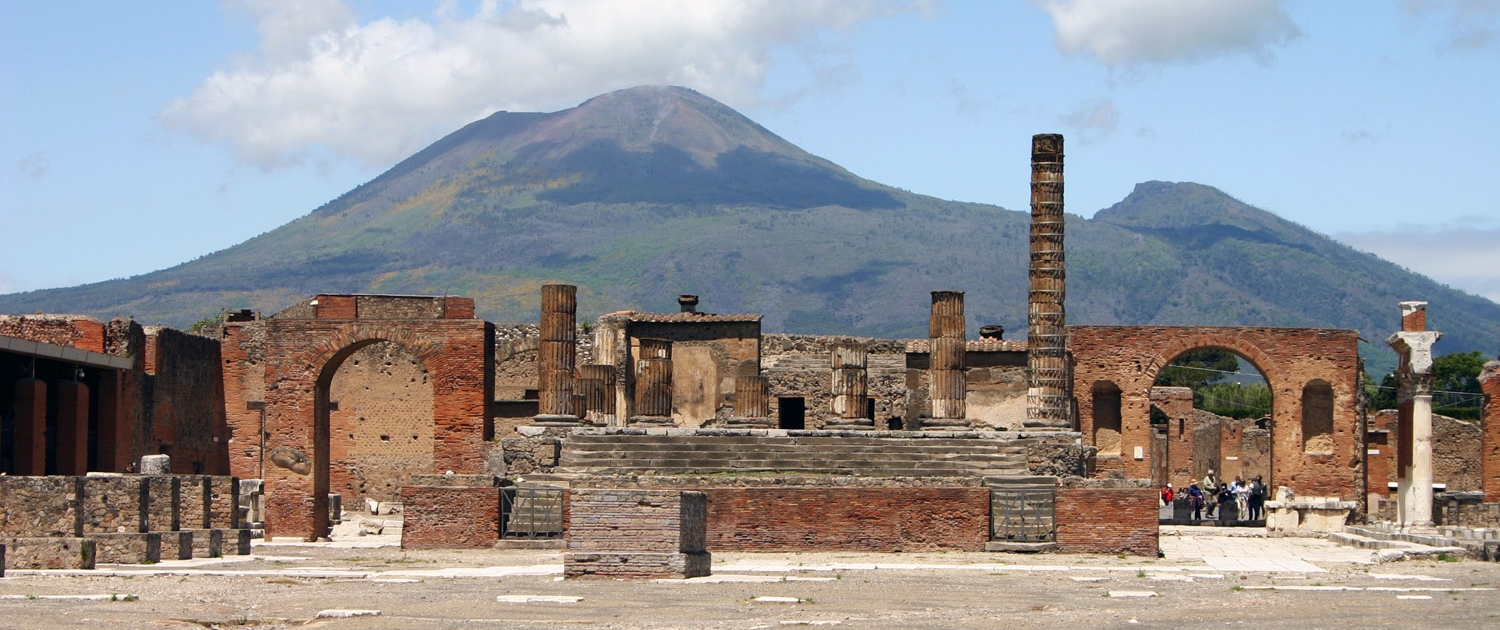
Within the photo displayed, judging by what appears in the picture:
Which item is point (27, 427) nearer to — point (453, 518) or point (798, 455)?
point (453, 518)

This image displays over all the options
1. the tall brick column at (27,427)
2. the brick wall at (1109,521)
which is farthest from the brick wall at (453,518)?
the tall brick column at (27,427)

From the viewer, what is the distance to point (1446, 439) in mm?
56188

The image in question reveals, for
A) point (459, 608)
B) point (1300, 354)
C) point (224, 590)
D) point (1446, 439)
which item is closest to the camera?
point (459, 608)

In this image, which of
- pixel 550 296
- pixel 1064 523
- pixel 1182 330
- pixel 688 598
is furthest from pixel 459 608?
pixel 1182 330

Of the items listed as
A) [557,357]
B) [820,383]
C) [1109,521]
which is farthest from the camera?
[820,383]

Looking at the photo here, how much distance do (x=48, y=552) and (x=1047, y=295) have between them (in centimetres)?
2162

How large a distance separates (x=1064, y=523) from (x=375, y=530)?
12.8 m

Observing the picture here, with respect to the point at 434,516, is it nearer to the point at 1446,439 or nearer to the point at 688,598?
the point at 688,598

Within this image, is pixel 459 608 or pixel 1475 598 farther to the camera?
pixel 1475 598

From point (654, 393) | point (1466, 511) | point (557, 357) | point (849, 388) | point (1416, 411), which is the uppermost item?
point (557, 357)

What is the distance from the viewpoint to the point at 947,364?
40094 millimetres

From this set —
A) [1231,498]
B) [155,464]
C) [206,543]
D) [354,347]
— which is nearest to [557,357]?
[354,347]

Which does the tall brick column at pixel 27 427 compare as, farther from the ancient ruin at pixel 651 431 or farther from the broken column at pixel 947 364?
the broken column at pixel 947 364

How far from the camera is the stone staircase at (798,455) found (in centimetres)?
3409
